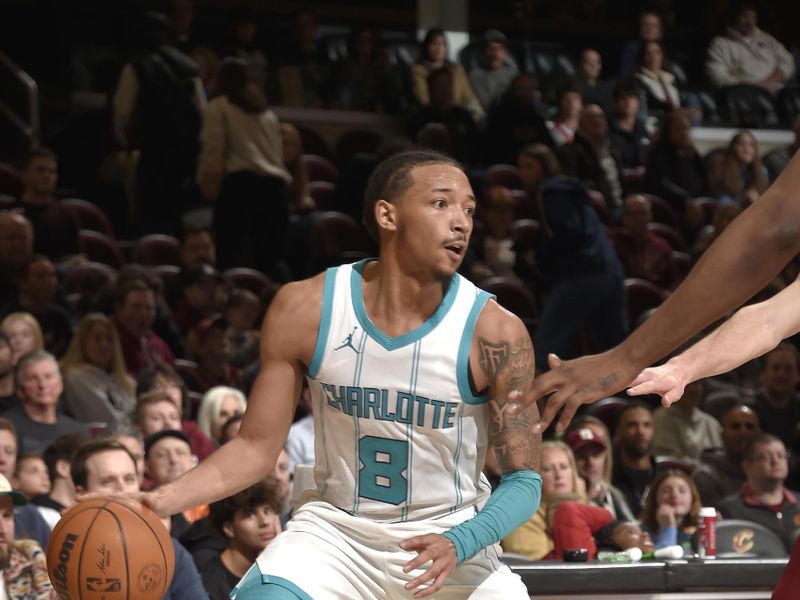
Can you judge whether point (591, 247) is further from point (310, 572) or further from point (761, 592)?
point (310, 572)

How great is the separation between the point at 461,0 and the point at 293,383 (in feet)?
36.3

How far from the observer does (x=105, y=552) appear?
359 centimetres

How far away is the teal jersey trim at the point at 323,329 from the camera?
3.78 meters

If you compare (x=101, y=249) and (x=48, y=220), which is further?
(x=101, y=249)

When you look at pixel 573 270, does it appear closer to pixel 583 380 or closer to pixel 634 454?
pixel 634 454

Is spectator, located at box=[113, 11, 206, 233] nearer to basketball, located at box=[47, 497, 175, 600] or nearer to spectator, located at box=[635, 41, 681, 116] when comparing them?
spectator, located at box=[635, 41, 681, 116]

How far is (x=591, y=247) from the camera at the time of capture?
9.21 metres

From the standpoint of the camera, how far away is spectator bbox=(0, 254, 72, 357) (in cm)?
852

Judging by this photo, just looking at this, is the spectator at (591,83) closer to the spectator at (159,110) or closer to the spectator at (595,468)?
the spectator at (159,110)

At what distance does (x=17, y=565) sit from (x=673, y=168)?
8.39 m

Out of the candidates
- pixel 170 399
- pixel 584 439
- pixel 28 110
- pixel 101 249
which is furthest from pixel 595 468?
pixel 28 110

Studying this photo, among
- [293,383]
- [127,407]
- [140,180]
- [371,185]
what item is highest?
[371,185]

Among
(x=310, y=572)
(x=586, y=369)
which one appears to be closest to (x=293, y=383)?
(x=310, y=572)

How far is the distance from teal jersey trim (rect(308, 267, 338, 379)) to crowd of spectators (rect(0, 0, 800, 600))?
69.5 inches
